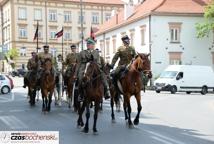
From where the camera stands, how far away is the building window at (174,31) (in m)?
55.2

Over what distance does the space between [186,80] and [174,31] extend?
14530mm

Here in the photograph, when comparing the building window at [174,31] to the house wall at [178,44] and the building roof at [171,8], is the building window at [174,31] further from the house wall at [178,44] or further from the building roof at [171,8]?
the building roof at [171,8]

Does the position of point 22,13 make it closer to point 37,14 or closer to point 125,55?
point 37,14

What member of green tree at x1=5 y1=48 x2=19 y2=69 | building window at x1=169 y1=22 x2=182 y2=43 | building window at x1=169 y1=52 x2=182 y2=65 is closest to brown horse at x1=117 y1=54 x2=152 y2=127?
building window at x1=169 y1=52 x2=182 y2=65

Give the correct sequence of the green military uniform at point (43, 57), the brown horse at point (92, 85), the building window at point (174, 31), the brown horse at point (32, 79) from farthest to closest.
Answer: the building window at point (174, 31) < the brown horse at point (32, 79) < the green military uniform at point (43, 57) < the brown horse at point (92, 85)

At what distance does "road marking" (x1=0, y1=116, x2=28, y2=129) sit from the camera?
14620mm

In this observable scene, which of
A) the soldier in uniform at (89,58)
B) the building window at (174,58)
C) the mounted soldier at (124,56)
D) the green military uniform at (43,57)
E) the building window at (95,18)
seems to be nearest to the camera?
the soldier in uniform at (89,58)

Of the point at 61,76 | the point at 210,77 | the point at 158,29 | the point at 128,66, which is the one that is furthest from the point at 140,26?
the point at 128,66

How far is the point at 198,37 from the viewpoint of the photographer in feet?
181

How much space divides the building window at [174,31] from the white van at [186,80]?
41.2ft

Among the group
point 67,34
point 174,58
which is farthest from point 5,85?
point 67,34

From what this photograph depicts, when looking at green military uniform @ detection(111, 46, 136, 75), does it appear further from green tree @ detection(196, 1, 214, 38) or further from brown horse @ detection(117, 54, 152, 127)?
green tree @ detection(196, 1, 214, 38)

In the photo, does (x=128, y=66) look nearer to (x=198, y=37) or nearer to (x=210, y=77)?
(x=210, y=77)

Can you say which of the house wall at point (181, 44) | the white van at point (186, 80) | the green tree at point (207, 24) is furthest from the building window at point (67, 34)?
the white van at point (186, 80)
